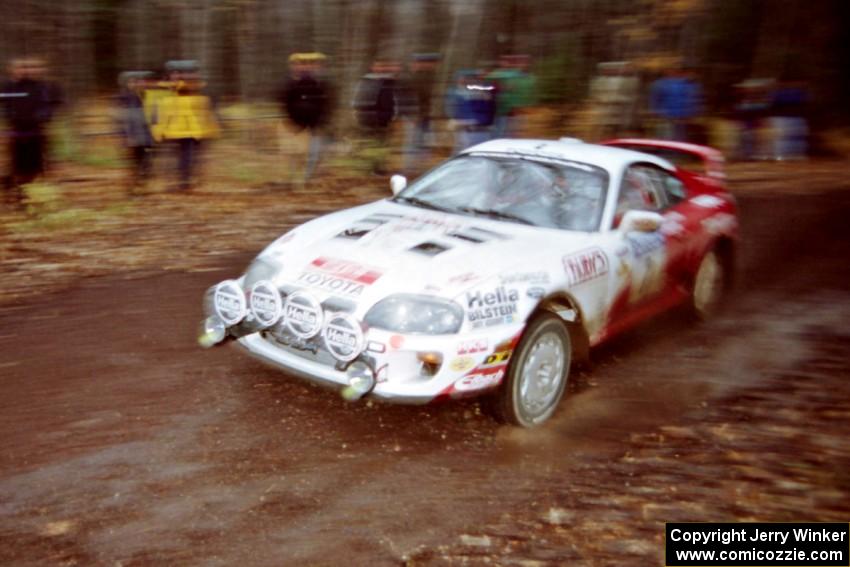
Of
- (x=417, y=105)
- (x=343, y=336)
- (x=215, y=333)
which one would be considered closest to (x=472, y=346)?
(x=343, y=336)

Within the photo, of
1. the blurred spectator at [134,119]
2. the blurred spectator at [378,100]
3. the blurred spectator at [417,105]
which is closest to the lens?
the blurred spectator at [134,119]

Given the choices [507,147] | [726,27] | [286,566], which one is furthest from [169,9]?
[286,566]

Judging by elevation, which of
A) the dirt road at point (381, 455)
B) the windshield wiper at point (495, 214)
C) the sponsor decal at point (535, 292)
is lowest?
the dirt road at point (381, 455)

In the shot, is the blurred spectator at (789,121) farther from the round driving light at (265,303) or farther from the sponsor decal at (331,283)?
the round driving light at (265,303)

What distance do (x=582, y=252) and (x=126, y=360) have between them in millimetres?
3260

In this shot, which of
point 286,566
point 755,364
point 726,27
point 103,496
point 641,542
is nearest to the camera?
point 286,566

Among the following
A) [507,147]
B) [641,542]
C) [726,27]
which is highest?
[726,27]

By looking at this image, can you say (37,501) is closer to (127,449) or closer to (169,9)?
(127,449)

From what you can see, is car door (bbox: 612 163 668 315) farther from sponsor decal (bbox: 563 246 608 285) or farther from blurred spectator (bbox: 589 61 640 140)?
blurred spectator (bbox: 589 61 640 140)

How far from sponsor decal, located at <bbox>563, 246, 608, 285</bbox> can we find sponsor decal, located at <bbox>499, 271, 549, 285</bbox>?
0.74ft

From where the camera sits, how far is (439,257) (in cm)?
513

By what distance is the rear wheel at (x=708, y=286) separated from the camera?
23.4 feet

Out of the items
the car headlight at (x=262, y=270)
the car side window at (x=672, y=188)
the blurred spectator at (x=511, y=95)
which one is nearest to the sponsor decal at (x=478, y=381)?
the car headlight at (x=262, y=270)

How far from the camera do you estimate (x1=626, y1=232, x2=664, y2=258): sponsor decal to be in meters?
5.99
